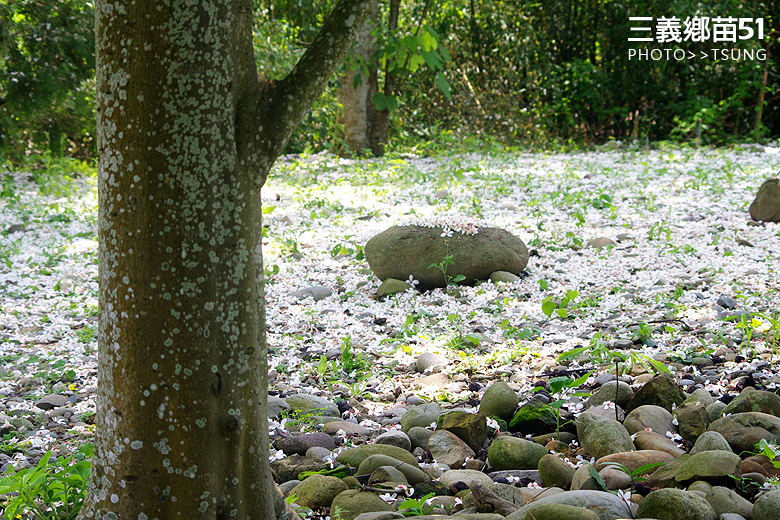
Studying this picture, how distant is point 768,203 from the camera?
5.52 meters

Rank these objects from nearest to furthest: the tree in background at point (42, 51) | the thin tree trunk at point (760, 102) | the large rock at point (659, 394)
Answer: the large rock at point (659, 394) → the tree in background at point (42, 51) → the thin tree trunk at point (760, 102)

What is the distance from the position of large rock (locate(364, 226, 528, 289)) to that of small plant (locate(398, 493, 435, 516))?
261 cm

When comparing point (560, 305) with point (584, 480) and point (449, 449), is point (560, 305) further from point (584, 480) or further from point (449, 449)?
point (584, 480)

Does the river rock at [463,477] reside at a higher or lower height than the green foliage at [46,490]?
lower

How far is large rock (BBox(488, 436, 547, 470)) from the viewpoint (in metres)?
2.48

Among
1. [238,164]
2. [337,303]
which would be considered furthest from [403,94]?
[238,164]

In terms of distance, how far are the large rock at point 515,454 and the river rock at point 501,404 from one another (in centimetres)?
32

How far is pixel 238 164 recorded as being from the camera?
69.9 inches

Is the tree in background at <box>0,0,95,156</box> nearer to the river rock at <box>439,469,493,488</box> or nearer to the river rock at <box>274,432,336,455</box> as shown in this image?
the river rock at <box>274,432,336,455</box>

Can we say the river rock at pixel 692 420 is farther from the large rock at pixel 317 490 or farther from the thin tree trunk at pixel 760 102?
the thin tree trunk at pixel 760 102

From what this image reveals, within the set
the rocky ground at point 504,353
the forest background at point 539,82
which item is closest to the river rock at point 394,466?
the rocky ground at point 504,353

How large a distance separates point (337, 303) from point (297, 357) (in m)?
0.89

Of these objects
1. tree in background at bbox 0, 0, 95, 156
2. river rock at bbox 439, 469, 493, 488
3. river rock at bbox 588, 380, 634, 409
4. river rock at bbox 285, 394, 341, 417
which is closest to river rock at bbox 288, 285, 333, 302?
river rock at bbox 285, 394, 341, 417

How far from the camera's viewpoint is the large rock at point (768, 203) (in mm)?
5477
